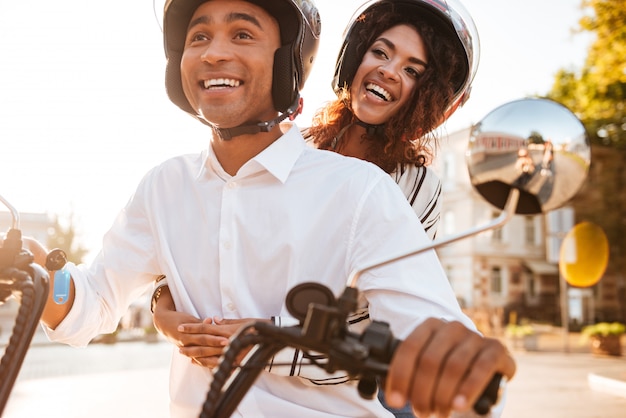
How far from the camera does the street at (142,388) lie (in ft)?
34.9

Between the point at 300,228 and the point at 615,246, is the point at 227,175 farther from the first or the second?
the point at 615,246

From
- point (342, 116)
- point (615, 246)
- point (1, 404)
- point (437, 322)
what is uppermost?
point (342, 116)

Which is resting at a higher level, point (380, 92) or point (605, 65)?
point (605, 65)

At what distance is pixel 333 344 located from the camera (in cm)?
115

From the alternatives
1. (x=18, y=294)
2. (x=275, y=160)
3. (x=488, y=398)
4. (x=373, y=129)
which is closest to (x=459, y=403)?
(x=488, y=398)

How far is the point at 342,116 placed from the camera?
3.76 m

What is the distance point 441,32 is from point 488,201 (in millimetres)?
2482

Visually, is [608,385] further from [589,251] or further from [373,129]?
[589,251]

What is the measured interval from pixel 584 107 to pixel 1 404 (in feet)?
61.7

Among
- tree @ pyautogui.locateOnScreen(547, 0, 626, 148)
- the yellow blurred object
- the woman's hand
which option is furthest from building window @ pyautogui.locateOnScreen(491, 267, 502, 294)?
the woman's hand

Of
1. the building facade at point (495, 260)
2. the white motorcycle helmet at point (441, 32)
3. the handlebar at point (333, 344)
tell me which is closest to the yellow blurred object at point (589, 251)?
the building facade at point (495, 260)

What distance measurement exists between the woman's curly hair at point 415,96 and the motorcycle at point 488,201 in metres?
2.18

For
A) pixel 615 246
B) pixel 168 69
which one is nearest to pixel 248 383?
pixel 168 69

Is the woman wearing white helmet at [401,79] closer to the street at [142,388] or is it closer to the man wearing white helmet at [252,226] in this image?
the man wearing white helmet at [252,226]
